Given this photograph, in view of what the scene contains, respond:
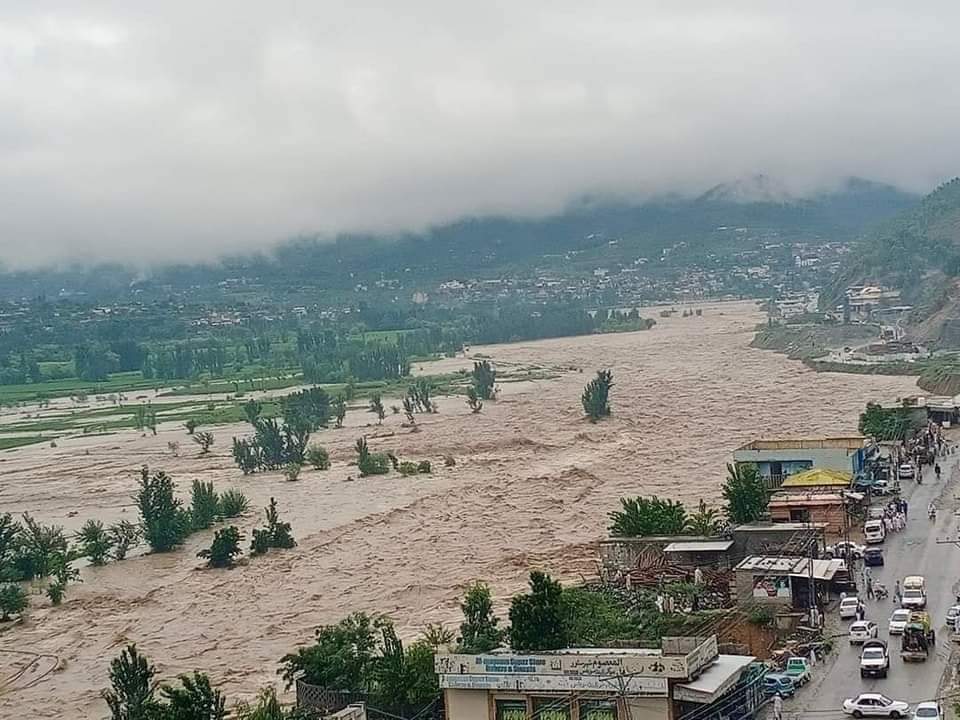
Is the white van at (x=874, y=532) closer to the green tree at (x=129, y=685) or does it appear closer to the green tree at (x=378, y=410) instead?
the green tree at (x=129, y=685)

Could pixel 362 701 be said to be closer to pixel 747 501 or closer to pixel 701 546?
pixel 701 546

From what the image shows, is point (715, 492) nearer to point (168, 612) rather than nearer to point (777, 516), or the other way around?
point (777, 516)

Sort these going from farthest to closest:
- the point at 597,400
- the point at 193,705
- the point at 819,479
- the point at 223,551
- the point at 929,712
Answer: the point at 597,400 < the point at 223,551 < the point at 819,479 < the point at 193,705 < the point at 929,712

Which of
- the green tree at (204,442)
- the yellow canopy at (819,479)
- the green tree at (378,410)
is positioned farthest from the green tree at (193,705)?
the green tree at (378,410)

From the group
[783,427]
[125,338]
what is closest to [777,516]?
[783,427]

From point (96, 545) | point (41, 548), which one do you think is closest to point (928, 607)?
point (96, 545)

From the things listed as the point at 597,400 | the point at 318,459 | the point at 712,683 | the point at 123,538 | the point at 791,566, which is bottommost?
the point at 123,538

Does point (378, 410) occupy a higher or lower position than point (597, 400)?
lower

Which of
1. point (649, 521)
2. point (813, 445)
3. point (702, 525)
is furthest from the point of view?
point (813, 445)
